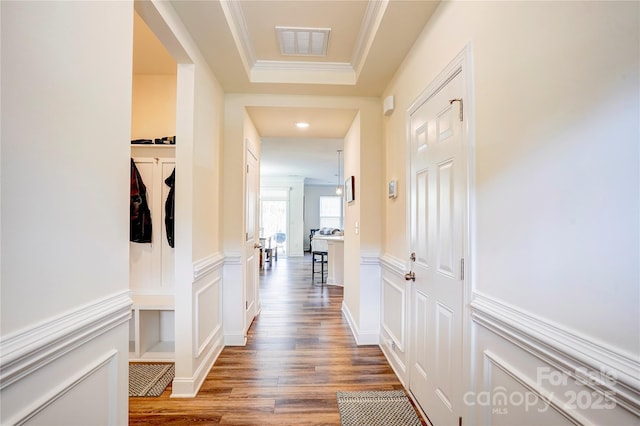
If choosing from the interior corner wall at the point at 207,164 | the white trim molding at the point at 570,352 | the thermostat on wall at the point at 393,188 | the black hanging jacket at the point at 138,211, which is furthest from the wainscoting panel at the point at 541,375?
the black hanging jacket at the point at 138,211

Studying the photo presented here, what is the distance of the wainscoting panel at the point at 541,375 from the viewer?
0.72m

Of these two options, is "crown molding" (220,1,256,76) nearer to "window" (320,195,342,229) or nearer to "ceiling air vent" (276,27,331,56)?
"ceiling air vent" (276,27,331,56)

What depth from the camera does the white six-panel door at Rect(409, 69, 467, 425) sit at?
1.48 meters

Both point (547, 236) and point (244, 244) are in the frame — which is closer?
point (547, 236)

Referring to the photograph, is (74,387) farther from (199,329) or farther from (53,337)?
(199,329)

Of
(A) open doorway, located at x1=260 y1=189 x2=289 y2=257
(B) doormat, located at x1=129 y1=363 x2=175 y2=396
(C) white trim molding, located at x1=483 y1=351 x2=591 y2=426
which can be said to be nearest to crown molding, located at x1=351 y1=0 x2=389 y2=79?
(C) white trim molding, located at x1=483 y1=351 x2=591 y2=426

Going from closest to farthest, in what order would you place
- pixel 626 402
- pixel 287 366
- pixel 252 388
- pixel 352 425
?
pixel 626 402 → pixel 352 425 → pixel 252 388 → pixel 287 366

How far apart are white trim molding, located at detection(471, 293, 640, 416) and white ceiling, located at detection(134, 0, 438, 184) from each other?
1.71m

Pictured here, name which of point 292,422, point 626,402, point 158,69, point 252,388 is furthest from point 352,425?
point 158,69

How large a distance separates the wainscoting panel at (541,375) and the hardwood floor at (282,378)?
Result: 1049 mm

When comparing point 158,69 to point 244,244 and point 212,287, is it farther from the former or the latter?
point 212,287

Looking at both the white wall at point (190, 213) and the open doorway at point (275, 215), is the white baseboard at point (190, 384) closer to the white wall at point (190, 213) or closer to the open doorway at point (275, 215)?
the white wall at point (190, 213)

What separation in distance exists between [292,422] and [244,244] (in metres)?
1.62

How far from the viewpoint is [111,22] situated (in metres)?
1.11
